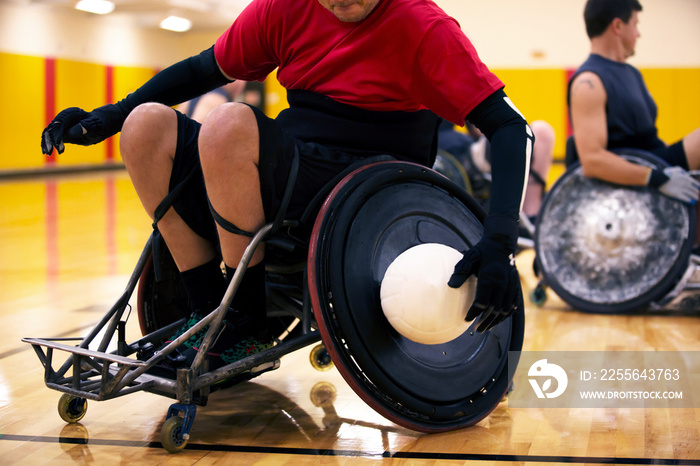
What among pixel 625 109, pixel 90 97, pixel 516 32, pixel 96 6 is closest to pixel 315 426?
pixel 625 109

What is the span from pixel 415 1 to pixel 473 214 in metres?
0.55

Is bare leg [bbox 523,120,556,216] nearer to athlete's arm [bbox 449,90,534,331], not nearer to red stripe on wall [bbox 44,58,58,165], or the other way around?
athlete's arm [bbox 449,90,534,331]

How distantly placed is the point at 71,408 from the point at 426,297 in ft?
3.04

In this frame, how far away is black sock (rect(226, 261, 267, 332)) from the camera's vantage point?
1801 millimetres

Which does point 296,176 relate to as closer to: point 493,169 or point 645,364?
point 493,169

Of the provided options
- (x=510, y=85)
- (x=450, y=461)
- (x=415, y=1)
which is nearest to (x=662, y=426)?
(x=450, y=461)

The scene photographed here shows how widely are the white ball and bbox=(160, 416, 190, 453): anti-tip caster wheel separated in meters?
0.51

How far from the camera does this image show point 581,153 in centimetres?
335

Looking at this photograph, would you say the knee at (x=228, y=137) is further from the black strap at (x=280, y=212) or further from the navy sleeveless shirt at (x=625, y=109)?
the navy sleeveless shirt at (x=625, y=109)

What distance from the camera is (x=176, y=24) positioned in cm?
1736

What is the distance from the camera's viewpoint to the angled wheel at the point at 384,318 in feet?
5.40

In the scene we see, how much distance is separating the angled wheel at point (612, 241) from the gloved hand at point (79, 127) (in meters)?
2.12

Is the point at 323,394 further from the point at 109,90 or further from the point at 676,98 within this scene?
the point at 109,90

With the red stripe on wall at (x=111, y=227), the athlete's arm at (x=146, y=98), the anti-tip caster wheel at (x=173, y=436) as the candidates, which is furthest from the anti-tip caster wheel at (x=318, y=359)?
the red stripe on wall at (x=111, y=227)
